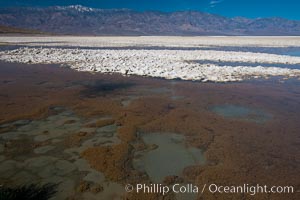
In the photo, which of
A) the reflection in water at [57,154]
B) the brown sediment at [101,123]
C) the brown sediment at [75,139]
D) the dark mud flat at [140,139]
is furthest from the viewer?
the brown sediment at [101,123]

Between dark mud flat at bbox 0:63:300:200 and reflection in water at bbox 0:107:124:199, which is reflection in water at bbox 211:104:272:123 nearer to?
dark mud flat at bbox 0:63:300:200

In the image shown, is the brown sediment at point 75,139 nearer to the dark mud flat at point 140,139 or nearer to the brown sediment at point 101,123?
the dark mud flat at point 140,139

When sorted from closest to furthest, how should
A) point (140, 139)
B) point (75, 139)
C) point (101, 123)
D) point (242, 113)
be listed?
point (75, 139) → point (140, 139) → point (101, 123) → point (242, 113)

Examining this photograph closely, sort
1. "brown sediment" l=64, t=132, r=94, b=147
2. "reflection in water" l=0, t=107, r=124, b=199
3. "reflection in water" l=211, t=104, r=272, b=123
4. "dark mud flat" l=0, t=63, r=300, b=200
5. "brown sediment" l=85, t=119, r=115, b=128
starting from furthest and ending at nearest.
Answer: "reflection in water" l=211, t=104, r=272, b=123 < "brown sediment" l=85, t=119, r=115, b=128 < "brown sediment" l=64, t=132, r=94, b=147 < "dark mud flat" l=0, t=63, r=300, b=200 < "reflection in water" l=0, t=107, r=124, b=199

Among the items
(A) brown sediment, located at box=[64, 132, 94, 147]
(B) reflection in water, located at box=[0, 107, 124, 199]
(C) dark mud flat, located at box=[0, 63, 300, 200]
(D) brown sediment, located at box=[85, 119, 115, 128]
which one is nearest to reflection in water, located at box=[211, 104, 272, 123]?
(C) dark mud flat, located at box=[0, 63, 300, 200]

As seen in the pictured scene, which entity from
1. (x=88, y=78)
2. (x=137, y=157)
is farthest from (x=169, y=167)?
(x=88, y=78)

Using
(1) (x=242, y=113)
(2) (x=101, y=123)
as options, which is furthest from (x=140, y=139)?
(1) (x=242, y=113)

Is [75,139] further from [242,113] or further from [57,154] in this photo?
[242,113]

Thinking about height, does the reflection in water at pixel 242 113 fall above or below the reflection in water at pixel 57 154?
above

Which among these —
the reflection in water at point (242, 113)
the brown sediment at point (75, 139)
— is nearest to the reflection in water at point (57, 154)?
the brown sediment at point (75, 139)
